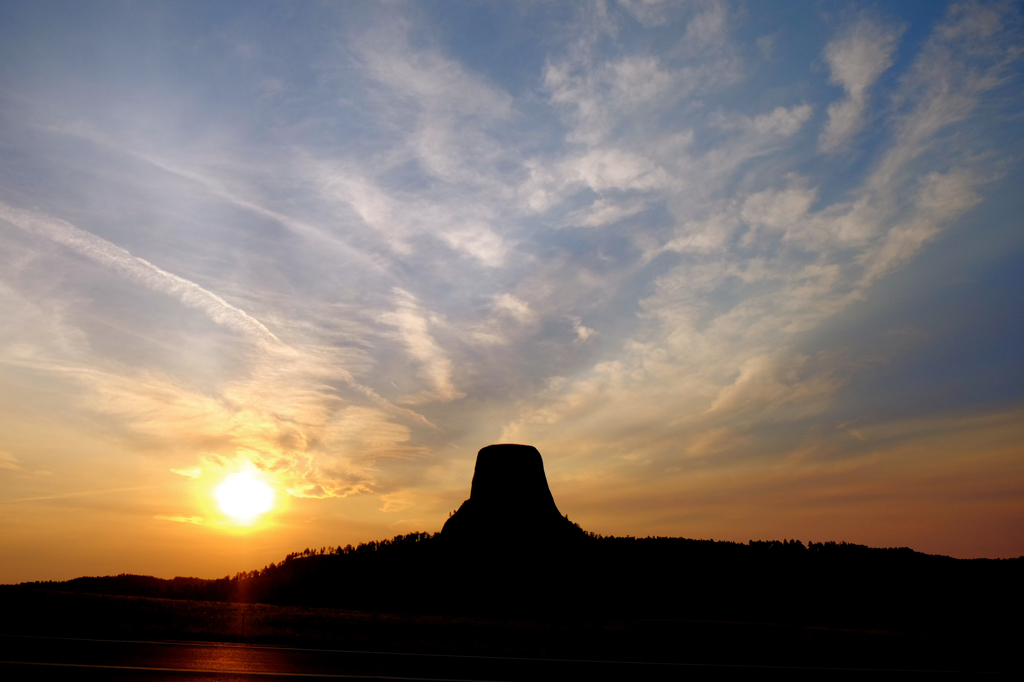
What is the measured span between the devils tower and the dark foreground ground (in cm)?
2105

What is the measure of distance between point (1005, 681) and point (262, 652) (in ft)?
64.9

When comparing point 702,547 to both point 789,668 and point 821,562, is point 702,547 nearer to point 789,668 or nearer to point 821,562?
point 821,562

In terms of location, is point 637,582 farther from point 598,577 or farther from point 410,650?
point 410,650

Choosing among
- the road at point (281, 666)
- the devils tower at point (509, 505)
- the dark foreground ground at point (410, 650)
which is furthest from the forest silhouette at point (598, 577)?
the road at point (281, 666)

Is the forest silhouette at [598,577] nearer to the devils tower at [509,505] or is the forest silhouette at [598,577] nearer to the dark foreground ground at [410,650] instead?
the devils tower at [509,505]

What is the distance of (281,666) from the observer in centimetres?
1505

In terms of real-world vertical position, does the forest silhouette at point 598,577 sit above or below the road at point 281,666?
above

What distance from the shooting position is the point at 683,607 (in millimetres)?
52875

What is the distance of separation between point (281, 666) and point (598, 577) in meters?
41.7

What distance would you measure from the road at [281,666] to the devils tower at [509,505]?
34.1 m

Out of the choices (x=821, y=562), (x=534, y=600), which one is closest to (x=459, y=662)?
(x=534, y=600)

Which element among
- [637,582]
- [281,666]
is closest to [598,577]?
[637,582]

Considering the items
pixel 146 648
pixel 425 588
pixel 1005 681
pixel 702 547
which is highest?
pixel 702 547

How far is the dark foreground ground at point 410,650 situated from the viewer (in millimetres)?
14594
